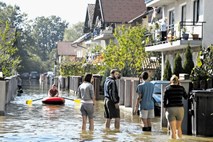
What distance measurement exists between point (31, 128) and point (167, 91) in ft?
18.2

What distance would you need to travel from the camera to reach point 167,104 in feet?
56.9

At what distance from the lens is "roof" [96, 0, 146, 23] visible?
68375mm

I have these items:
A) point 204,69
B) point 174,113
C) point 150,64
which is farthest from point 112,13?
point 174,113

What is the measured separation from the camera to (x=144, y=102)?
19.1 m

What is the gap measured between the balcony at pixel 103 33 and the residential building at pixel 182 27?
901 inches

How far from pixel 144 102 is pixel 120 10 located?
51.3 meters

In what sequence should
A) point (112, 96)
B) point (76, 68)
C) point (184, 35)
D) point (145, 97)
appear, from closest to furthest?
1. point (145, 97)
2. point (112, 96)
3. point (184, 35)
4. point (76, 68)

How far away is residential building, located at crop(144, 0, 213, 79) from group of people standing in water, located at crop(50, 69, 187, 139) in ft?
42.1

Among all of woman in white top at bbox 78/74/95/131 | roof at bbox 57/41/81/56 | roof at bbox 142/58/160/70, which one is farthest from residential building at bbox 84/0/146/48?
roof at bbox 57/41/81/56

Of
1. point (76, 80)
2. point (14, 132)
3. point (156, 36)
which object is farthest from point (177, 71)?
point (76, 80)

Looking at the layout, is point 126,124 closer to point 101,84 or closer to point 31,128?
point 31,128

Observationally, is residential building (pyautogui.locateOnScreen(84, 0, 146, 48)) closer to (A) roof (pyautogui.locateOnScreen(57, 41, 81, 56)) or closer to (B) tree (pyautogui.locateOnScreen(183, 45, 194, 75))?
(B) tree (pyautogui.locateOnScreen(183, 45, 194, 75))

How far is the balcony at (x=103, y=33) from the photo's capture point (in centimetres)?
6441

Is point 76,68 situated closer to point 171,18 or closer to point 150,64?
point 150,64
